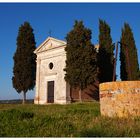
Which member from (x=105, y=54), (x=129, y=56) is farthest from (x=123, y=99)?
(x=105, y=54)

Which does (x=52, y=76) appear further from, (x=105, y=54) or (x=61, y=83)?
(x=105, y=54)

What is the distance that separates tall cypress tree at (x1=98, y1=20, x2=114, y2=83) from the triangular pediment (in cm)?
336

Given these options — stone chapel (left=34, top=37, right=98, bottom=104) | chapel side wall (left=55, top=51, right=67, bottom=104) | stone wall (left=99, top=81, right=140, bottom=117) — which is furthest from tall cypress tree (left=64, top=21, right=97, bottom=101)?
stone wall (left=99, top=81, right=140, bottom=117)

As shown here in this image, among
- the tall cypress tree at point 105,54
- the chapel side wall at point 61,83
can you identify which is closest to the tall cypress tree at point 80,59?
the tall cypress tree at point 105,54

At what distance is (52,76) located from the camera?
2844cm

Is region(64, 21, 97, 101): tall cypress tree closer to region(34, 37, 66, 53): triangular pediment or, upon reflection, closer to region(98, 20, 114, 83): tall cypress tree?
region(98, 20, 114, 83): tall cypress tree

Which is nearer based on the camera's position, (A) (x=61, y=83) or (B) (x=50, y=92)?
(A) (x=61, y=83)

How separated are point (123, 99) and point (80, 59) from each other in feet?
51.6

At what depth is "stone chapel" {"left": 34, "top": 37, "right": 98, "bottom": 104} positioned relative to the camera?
26938 mm

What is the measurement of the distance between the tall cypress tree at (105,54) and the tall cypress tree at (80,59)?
1304 mm

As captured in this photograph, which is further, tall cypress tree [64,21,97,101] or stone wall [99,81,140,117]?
tall cypress tree [64,21,97,101]

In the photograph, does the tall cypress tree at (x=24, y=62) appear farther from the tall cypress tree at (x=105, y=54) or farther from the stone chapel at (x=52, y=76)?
the tall cypress tree at (x=105, y=54)

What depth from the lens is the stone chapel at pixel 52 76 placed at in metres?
26.9

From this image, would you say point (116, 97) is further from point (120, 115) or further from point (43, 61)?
point (43, 61)
